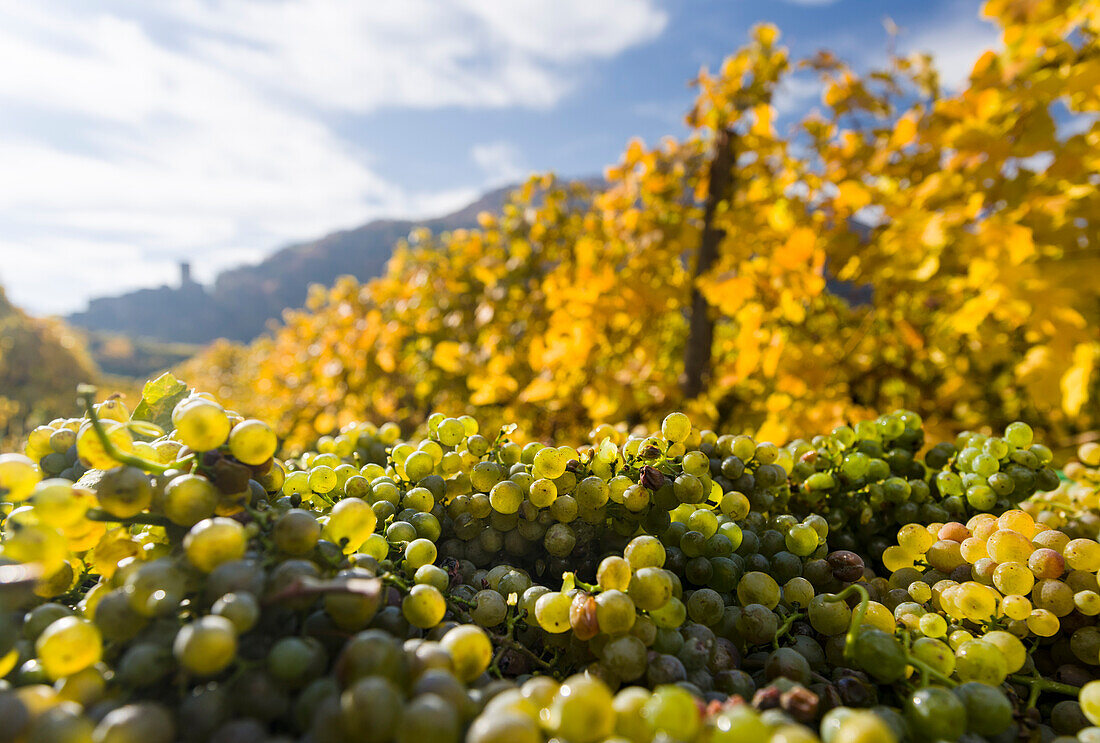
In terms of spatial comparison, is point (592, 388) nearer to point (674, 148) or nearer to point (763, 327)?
→ point (763, 327)

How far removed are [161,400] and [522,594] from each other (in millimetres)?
588

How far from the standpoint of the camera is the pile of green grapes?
46 centimetres

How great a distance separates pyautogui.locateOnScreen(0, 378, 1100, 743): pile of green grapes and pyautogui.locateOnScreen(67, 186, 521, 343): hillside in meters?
51.5

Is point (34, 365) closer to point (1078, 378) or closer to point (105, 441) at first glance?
point (105, 441)

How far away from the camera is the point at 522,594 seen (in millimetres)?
693

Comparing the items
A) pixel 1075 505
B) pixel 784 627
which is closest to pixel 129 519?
pixel 784 627

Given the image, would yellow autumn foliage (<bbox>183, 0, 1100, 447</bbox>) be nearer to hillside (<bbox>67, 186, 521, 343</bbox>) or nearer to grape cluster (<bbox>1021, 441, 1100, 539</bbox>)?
grape cluster (<bbox>1021, 441, 1100, 539</bbox>)

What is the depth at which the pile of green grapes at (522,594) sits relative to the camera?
1.51 ft

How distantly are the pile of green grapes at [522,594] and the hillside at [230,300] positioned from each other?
51.5 metres

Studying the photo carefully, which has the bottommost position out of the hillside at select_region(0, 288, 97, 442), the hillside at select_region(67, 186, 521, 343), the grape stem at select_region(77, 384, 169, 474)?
the hillside at select_region(0, 288, 97, 442)

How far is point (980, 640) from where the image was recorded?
0.65 meters

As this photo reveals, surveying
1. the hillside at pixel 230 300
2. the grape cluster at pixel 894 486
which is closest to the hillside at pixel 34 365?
the grape cluster at pixel 894 486

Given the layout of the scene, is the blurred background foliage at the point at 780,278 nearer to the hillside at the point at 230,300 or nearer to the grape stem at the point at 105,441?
the grape stem at the point at 105,441

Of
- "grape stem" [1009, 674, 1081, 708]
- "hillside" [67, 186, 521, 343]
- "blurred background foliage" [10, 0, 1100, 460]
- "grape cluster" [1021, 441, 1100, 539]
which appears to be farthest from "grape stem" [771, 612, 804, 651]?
"hillside" [67, 186, 521, 343]
